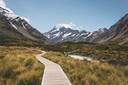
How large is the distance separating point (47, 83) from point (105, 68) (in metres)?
10.5

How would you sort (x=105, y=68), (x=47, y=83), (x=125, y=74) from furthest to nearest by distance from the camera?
(x=105, y=68)
(x=125, y=74)
(x=47, y=83)

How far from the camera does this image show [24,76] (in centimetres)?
1989

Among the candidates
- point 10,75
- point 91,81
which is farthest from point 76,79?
point 10,75

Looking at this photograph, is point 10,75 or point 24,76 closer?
point 24,76

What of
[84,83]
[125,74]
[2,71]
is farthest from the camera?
[2,71]

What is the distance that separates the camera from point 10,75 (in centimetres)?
2431

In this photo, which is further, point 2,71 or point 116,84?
point 2,71

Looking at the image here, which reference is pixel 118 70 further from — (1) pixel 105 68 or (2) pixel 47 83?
(2) pixel 47 83

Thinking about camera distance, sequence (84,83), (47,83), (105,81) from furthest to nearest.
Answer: (105,81) → (84,83) → (47,83)

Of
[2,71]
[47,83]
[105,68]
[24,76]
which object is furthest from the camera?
[2,71]

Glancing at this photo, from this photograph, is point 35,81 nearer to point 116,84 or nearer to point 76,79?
point 76,79

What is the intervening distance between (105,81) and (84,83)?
2.08 metres

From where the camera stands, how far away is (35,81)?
18656 millimetres

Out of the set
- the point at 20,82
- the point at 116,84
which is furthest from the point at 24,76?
the point at 116,84
